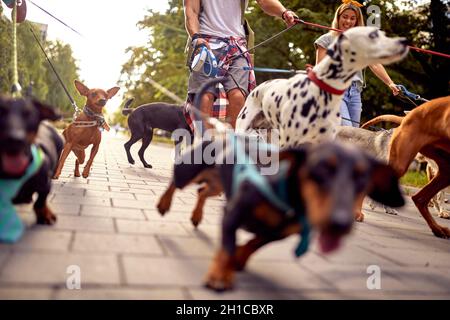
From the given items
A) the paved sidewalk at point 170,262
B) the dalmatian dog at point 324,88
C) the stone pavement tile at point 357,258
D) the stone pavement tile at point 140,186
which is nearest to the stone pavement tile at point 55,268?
the paved sidewalk at point 170,262

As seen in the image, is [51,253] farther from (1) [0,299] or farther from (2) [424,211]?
(2) [424,211]

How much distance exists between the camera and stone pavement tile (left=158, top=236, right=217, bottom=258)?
2359 millimetres

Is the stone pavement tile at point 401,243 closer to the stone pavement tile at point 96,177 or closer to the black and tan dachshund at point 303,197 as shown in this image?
the black and tan dachshund at point 303,197

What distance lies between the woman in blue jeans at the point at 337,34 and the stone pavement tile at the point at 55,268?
321 centimetres

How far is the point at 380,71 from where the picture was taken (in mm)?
5047

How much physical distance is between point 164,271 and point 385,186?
115 cm

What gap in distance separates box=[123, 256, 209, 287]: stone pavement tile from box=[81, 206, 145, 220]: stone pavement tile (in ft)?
3.49

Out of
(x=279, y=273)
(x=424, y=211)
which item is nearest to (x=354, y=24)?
(x=424, y=211)

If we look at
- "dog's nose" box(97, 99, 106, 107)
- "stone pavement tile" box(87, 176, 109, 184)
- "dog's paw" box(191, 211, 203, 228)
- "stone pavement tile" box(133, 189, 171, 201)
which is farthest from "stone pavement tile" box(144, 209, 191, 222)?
"dog's nose" box(97, 99, 106, 107)

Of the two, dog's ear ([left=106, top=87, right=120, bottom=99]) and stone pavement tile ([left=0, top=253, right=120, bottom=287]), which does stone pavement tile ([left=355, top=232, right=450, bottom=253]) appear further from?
dog's ear ([left=106, top=87, right=120, bottom=99])

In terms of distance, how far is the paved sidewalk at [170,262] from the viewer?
1784 millimetres

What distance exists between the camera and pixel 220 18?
4340 mm

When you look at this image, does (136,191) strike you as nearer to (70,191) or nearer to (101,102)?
(70,191)

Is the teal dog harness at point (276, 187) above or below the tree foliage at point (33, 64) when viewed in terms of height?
below
